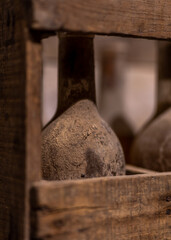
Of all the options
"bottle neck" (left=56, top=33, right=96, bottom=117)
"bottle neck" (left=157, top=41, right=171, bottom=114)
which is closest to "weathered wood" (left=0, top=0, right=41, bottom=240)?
"bottle neck" (left=56, top=33, right=96, bottom=117)

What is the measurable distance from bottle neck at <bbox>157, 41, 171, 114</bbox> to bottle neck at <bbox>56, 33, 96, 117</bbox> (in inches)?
21.3

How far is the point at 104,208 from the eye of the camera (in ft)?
2.70

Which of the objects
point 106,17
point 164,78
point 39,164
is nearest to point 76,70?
point 106,17

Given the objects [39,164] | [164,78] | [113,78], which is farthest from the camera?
[113,78]

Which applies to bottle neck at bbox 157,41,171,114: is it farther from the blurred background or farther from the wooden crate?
the wooden crate

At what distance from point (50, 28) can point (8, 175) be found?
32 centimetres

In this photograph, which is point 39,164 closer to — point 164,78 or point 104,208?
point 104,208

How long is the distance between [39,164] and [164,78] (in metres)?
0.83

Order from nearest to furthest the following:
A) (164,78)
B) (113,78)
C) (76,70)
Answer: (76,70) < (164,78) < (113,78)

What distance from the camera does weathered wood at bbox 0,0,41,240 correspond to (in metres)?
0.78

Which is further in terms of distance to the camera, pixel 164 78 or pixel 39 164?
pixel 164 78

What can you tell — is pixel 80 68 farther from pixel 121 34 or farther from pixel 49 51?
pixel 49 51

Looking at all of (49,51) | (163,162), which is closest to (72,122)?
(163,162)

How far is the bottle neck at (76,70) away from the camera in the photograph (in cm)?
97
